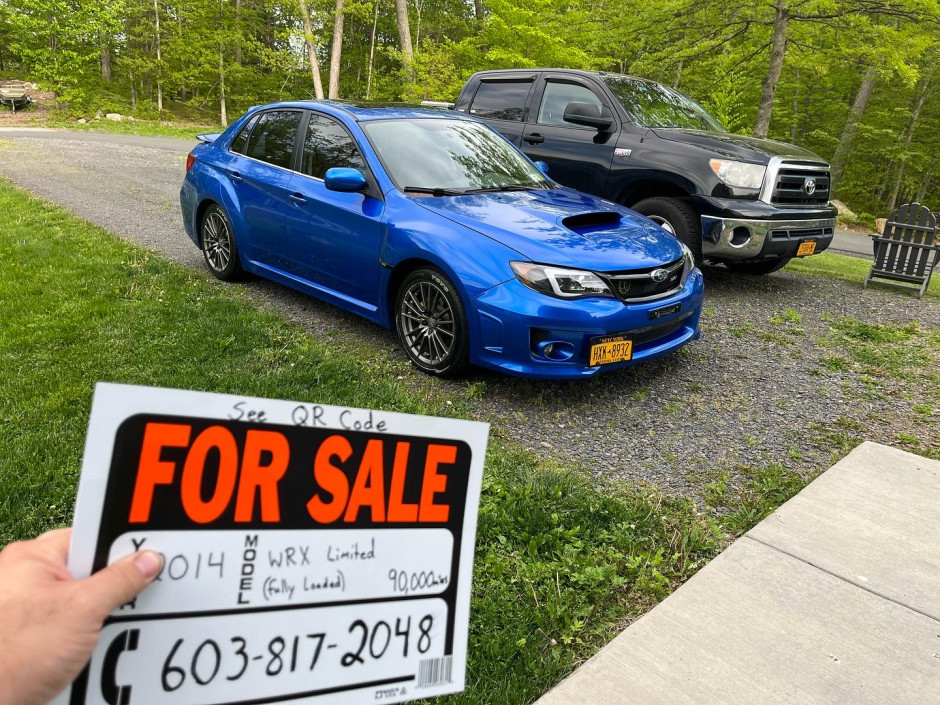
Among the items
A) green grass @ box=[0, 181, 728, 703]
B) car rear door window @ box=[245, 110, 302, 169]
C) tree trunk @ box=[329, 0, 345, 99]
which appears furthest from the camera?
tree trunk @ box=[329, 0, 345, 99]

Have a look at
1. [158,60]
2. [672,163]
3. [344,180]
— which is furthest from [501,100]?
[158,60]

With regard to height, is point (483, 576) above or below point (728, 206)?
below

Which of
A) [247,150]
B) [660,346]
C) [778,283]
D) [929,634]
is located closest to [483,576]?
[929,634]

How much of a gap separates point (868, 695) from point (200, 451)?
2286mm

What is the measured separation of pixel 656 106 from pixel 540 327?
4439 millimetres

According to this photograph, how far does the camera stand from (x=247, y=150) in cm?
603

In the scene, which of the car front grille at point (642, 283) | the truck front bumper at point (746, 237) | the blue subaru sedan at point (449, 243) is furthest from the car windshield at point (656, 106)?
the car front grille at point (642, 283)

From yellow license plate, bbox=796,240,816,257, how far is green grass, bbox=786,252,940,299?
5.54ft

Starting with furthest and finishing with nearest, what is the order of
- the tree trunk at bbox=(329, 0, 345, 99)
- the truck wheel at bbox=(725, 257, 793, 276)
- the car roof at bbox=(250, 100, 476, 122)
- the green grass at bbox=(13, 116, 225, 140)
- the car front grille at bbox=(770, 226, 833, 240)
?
the tree trunk at bbox=(329, 0, 345, 99), the green grass at bbox=(13, 116, 225, 140), the truck wheel at bbox=(725, 257, 793, 276), the car front grille at bbox=(770, 226, 833, 240), the car roof at bbox=(250, 100, 476, 122)

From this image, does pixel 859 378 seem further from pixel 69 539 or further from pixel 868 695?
pixel 69 539

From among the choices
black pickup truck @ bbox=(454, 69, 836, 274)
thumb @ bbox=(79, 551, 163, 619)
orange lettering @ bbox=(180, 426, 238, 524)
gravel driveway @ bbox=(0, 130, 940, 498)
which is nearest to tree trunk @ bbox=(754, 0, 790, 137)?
black pickup truck @ bbox=(454, 69, 836, 274)

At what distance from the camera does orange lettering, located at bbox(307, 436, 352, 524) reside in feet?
3.75

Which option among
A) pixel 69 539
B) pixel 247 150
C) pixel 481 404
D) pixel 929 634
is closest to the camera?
pixel 69 539

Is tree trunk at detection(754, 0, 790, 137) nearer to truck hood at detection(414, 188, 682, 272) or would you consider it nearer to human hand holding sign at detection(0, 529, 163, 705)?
truck hood at detection(414, 188, 682, 272)
